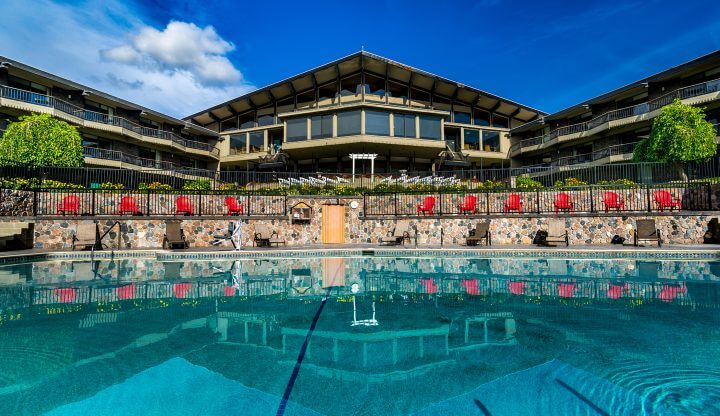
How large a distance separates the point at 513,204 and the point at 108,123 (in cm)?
3066

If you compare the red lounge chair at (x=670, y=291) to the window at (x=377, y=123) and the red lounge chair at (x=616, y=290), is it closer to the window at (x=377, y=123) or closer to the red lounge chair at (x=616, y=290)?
the red lounge chair at (x=616, y=290)

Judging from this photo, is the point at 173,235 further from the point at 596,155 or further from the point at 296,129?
the point at 596,155

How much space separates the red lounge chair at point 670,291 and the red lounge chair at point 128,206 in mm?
18419

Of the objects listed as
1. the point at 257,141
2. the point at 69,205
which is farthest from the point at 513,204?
the point at 257,141

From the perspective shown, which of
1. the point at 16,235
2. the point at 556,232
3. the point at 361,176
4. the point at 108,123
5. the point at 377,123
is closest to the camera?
the point at 16,235

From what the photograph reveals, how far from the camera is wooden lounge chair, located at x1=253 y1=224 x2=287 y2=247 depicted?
15.9 meters

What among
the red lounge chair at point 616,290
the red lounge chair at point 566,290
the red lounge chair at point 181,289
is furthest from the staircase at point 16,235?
the red lounge chair at point 616,290

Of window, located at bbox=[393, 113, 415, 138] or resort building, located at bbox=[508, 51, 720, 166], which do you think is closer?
resort building, located at bbox=[508, 51, 720, 166]

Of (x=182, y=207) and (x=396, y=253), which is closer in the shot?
(x=396, y=253)

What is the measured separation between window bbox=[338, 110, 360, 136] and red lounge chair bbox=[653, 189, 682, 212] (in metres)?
20.6

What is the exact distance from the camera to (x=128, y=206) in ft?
52.0

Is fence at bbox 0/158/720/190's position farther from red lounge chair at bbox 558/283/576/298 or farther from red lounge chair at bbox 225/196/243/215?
→ red lounge chair at bbox 558/283/576/298

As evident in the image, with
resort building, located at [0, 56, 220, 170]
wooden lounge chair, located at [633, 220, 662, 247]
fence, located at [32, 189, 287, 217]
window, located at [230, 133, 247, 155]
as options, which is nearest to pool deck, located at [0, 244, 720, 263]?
wooden lounge chair, located at [633, 220, 662, 247]

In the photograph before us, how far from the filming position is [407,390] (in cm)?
363
